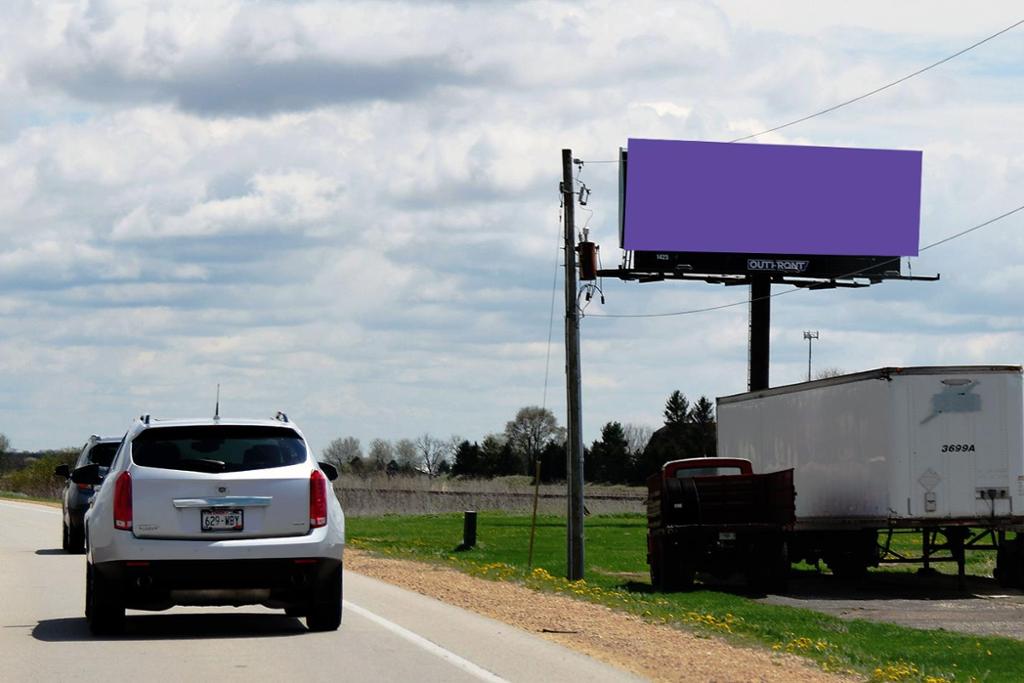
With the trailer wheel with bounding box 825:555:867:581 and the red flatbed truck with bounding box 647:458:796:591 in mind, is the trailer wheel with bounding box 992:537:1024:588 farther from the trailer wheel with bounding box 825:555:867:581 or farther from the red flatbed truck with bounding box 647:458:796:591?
the red flatbed truck with bounding box 647:458:796:591

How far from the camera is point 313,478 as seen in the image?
14.0 metres

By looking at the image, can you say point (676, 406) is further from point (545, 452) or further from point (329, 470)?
point (329, 470)

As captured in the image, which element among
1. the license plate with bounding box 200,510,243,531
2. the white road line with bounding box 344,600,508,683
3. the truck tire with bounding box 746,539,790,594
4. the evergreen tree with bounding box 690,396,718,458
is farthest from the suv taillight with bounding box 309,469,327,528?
the evergreen tree with bounding box 690,396,718,458

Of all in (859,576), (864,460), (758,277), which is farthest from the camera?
(758,277)

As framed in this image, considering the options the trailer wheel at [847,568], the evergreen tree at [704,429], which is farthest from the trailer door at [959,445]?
the evergreen tree at [704,429]

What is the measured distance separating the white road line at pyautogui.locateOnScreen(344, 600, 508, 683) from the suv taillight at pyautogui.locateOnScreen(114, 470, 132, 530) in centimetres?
258

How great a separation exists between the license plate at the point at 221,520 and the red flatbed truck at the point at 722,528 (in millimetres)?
13490

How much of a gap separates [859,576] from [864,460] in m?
3.21

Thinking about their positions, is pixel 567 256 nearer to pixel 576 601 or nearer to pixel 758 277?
pixel 576 601

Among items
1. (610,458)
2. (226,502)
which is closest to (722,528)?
(226,502)

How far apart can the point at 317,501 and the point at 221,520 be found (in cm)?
83

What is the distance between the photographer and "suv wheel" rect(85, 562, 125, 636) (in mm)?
13672

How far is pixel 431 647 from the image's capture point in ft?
44.3

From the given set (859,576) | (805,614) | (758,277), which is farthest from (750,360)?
(805,614)
